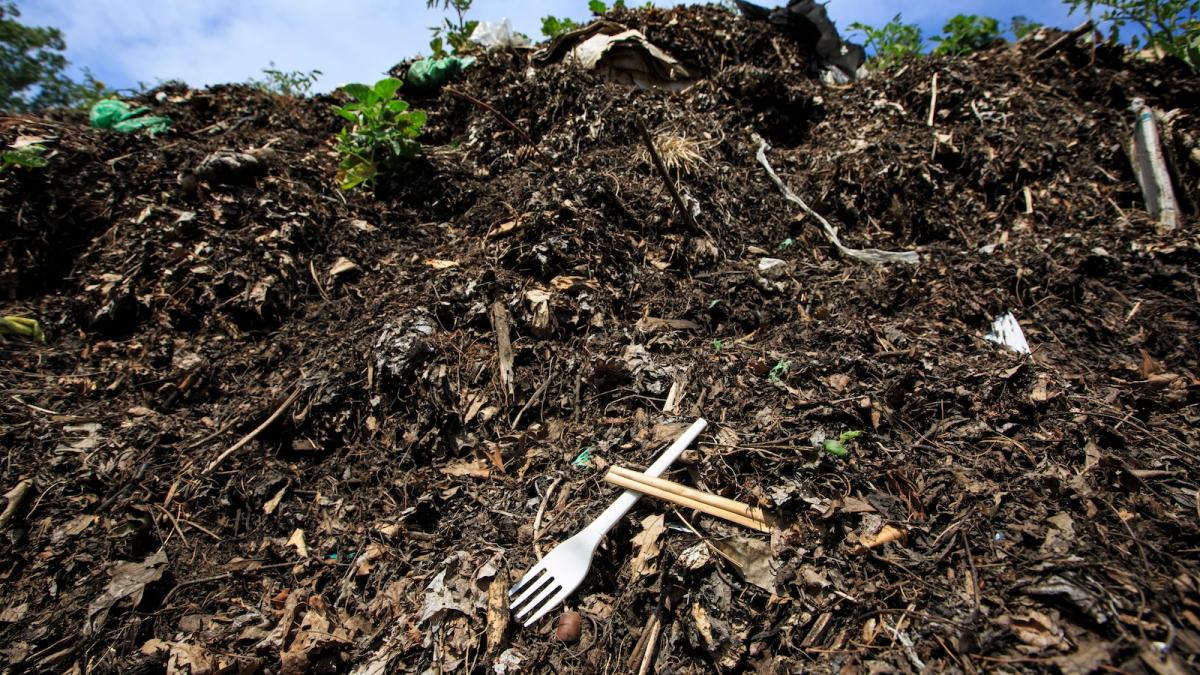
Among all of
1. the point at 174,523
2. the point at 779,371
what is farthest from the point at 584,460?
the point at 174,523

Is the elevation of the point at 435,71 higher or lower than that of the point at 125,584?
higher

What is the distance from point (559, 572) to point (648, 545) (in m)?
0.33

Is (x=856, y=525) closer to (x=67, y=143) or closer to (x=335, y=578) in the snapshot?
(x=335, y=578)

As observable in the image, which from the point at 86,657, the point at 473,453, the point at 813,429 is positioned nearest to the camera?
the point at 86,657

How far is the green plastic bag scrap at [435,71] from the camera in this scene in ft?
14.7

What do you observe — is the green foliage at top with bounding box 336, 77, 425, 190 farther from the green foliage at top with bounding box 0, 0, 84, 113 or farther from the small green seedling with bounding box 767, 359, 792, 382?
the green foliage at top with bounding box 0, 0, 84, 113

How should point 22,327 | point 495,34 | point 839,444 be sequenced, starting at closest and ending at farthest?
point 839,444, point 22,327, point 495,34

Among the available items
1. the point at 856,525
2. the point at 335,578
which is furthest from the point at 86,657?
the point at 856,525

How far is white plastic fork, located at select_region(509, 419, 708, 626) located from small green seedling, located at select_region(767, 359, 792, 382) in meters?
0.94

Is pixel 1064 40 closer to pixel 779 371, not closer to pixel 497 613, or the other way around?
pixel 779 371

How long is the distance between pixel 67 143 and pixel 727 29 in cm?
556

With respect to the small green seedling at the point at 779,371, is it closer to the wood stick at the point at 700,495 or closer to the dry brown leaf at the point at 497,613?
the wood stick at the point at 700,495

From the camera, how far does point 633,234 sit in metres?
3.37

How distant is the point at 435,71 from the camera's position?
4.50 metres
